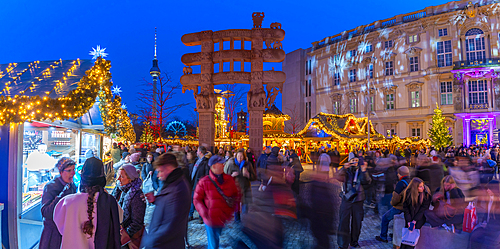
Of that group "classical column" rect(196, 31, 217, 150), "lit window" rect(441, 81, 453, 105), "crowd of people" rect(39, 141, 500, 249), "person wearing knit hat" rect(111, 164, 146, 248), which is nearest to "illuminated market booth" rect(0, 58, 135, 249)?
"crowd of people" rect(39, 141, 500, 249)

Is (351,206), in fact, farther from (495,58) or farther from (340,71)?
(340,71)

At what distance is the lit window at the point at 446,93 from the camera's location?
34.3m

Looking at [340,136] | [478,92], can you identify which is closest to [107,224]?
[340,136]

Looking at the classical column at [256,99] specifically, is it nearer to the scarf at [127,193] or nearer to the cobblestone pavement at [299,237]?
the cobblestone pavement at [299,237]

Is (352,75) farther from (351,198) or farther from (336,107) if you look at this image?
(351,198)

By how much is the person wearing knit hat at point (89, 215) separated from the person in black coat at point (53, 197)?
0.36 m

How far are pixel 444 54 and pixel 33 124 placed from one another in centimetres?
4026

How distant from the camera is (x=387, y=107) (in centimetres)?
3900

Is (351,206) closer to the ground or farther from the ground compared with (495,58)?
closer to the ground

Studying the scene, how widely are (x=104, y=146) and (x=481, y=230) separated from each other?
1404 centimetres

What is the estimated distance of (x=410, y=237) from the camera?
464cm

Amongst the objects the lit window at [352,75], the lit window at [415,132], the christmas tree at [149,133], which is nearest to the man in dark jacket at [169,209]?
the christmas tree at [149,133]

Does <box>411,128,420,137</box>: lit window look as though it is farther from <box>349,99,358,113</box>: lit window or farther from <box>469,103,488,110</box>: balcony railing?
<box>349,99,358,113</box>: lit window

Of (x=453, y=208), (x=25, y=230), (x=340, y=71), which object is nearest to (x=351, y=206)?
(x=453, y=208)
